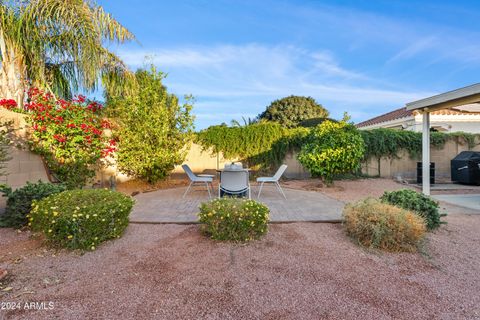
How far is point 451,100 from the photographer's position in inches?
227

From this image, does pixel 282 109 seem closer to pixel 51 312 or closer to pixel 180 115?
pixel 180 115

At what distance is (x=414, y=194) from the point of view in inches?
162

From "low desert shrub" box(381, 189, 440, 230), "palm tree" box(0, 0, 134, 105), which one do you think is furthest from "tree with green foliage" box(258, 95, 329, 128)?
"low desert shrub" box(381, 189, 440, 230)

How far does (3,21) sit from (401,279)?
855 cm

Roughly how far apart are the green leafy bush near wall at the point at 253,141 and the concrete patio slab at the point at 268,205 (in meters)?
3.43

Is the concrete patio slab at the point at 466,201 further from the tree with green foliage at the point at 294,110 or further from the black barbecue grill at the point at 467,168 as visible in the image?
the tree with green foliage at the point at 294,110

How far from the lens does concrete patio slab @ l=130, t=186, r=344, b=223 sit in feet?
13.7

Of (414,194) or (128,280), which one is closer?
(128,280)

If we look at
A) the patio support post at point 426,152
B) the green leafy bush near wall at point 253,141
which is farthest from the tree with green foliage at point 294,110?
the patio support post at point 426,152

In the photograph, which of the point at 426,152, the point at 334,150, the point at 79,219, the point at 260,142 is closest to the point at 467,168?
the point at 426,152

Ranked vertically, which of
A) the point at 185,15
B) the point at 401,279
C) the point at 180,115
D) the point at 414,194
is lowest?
the point at 401,279

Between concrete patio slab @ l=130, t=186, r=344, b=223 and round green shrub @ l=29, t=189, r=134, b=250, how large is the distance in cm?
89

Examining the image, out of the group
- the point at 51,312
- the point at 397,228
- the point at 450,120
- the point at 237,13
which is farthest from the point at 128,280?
the point at 450,120

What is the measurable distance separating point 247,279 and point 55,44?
23.8ft
